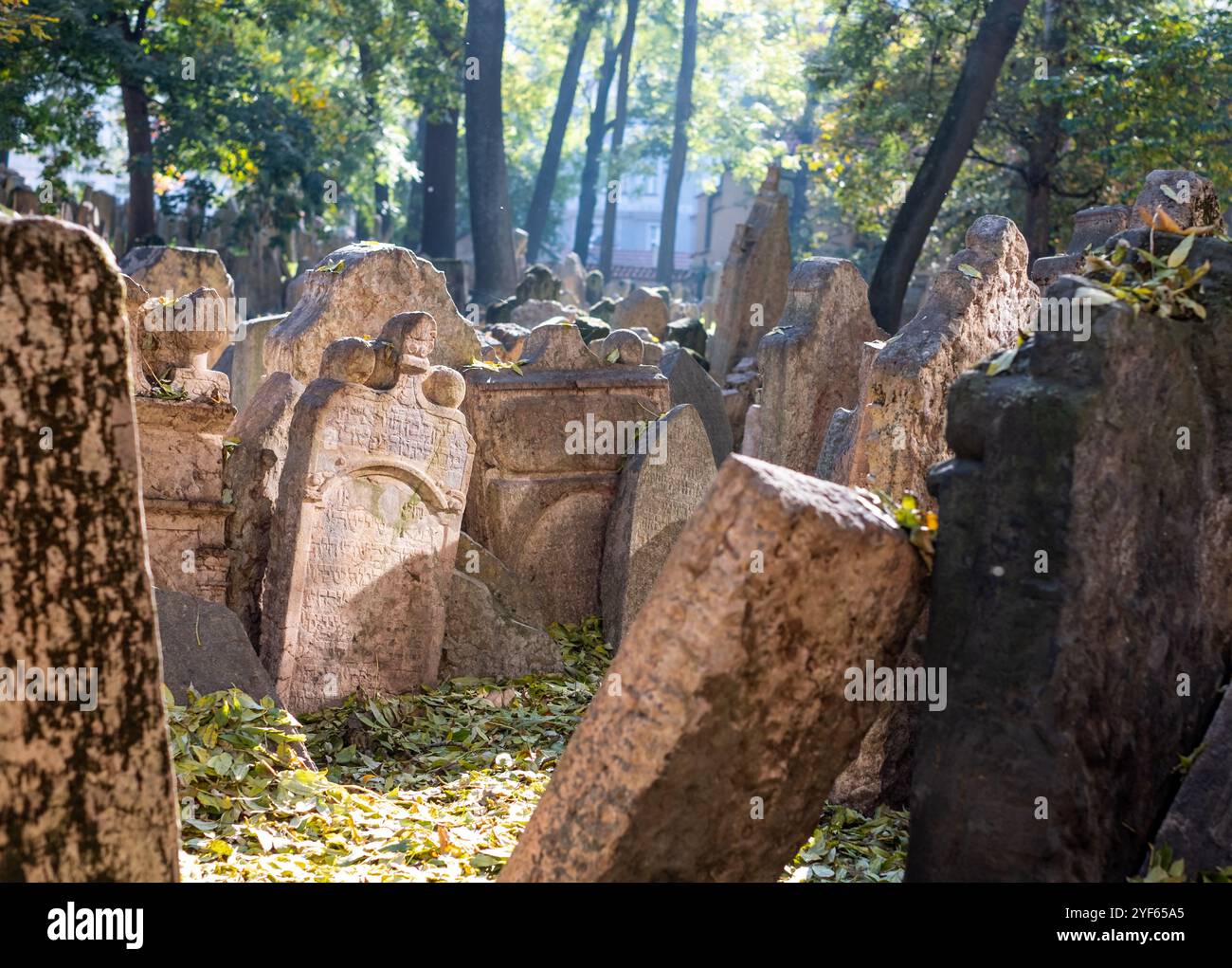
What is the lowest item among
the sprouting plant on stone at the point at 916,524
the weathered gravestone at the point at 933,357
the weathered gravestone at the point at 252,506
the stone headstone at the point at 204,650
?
the stone headstone at the point at 204,650

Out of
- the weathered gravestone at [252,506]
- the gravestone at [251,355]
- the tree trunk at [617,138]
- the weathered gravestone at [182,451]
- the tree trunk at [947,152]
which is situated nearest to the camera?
the weathered gravestone at [182,451]

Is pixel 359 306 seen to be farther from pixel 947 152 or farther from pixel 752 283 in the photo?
pixel 947 152

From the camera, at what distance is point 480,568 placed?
8156 millimetres

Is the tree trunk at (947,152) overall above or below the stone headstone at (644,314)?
above

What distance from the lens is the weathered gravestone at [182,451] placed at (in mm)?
6820

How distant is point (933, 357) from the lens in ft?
20.1

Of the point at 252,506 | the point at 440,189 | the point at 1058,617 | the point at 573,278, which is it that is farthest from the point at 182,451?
the point at 573,278

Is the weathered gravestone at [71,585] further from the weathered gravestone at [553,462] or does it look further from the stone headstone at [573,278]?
the stone headstone at [573,278]

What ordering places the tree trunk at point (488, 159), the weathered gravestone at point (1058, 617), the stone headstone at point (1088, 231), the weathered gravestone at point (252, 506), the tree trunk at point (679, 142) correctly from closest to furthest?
the weathered gravestone at point (1058, 617) < the weathered gravestone at point (252, 506) < the stone headstone at point (1088, 231) < the tree trunk at point (488, 159) < the tree trunk at point (679, 142)

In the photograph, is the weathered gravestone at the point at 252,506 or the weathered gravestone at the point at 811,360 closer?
the weathered gravestone at the point at 252,506

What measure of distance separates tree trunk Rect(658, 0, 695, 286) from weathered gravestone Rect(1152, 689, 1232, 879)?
30.9 m

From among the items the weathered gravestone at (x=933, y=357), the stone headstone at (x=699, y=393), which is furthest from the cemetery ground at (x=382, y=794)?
the stone headstone at (x=699, y=393)

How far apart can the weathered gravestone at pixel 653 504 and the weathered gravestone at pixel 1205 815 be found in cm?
444

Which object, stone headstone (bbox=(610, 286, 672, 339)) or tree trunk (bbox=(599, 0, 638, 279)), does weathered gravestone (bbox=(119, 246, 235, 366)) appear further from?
tree trunk (bbox=(599, 0, 638, 279))
